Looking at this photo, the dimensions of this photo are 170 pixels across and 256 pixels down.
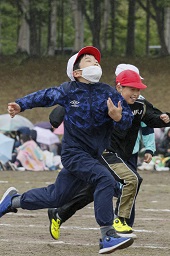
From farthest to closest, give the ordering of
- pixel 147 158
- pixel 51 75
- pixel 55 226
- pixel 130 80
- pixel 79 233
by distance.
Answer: pixel 51 75, pixel 147 158, pixel 79 233, pixel 130 80, pixel 55 226

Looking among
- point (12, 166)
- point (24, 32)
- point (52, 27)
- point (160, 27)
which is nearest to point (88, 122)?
point (12, 166)

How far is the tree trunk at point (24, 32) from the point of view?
1505 inches

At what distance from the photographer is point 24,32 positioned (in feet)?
130

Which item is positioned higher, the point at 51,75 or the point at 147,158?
the point at 147,158

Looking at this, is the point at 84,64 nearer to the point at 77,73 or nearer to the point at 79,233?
the point at 77,73

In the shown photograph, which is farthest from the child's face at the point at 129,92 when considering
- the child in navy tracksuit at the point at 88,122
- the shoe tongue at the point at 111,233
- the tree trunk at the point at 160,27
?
the tree trunk at the point at 160,27

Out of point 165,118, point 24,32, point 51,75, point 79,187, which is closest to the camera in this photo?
point 79,187

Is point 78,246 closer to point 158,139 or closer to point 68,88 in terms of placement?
point 68,88

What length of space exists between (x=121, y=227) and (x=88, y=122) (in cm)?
155

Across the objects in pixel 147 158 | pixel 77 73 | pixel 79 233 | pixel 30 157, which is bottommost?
pixel 30 157

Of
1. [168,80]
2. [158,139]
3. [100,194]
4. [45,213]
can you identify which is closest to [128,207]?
[100,194]

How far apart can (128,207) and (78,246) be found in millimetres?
811

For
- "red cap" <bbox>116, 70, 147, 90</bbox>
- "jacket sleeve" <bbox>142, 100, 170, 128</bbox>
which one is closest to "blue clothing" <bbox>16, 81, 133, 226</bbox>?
"red cap" <bbox>116, 70, 147, 90</bbox>

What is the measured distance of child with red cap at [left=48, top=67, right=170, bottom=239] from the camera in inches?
339
